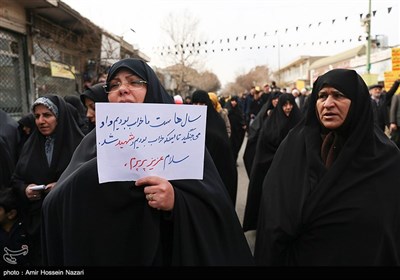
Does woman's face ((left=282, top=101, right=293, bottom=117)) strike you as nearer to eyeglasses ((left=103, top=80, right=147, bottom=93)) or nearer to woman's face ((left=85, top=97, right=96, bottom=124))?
woman's face ((left=85, top=97, right=96, bottom=124))

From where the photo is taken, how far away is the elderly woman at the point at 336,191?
1.95 m

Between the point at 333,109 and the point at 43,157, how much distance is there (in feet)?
7.11

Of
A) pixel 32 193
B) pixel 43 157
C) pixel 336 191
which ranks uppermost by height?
pixel 43 157

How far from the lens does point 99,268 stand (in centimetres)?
152

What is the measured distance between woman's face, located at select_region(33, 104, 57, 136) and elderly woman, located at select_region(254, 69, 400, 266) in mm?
1779

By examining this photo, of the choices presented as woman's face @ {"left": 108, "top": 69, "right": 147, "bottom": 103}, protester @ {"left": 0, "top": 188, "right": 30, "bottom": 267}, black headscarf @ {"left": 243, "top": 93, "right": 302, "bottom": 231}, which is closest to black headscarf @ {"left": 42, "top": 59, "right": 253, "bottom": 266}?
woman's face @ {"left": 108, "top": 69, "right": 147, "bottom": 103}

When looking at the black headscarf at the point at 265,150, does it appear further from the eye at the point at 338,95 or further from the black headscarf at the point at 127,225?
the black headscarf at the point at 127,225

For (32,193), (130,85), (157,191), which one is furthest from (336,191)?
(32,193)

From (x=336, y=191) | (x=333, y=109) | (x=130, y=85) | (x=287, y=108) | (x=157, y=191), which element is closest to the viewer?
(x=157, y=191)

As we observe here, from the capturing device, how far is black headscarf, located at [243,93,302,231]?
4.52m

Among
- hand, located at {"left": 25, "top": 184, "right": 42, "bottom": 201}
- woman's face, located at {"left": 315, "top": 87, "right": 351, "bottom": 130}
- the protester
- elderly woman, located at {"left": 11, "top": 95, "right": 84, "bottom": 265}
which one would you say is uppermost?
woman's face, located at {"left": 315, "top": 87, "right": 351, "bottom": 130}

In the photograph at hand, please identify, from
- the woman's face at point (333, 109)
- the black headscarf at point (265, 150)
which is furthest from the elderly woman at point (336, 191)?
the black headscarf at point (265, 150)

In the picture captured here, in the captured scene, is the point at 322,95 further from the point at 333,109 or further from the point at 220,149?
the point at 220,149

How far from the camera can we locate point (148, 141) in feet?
4.92
